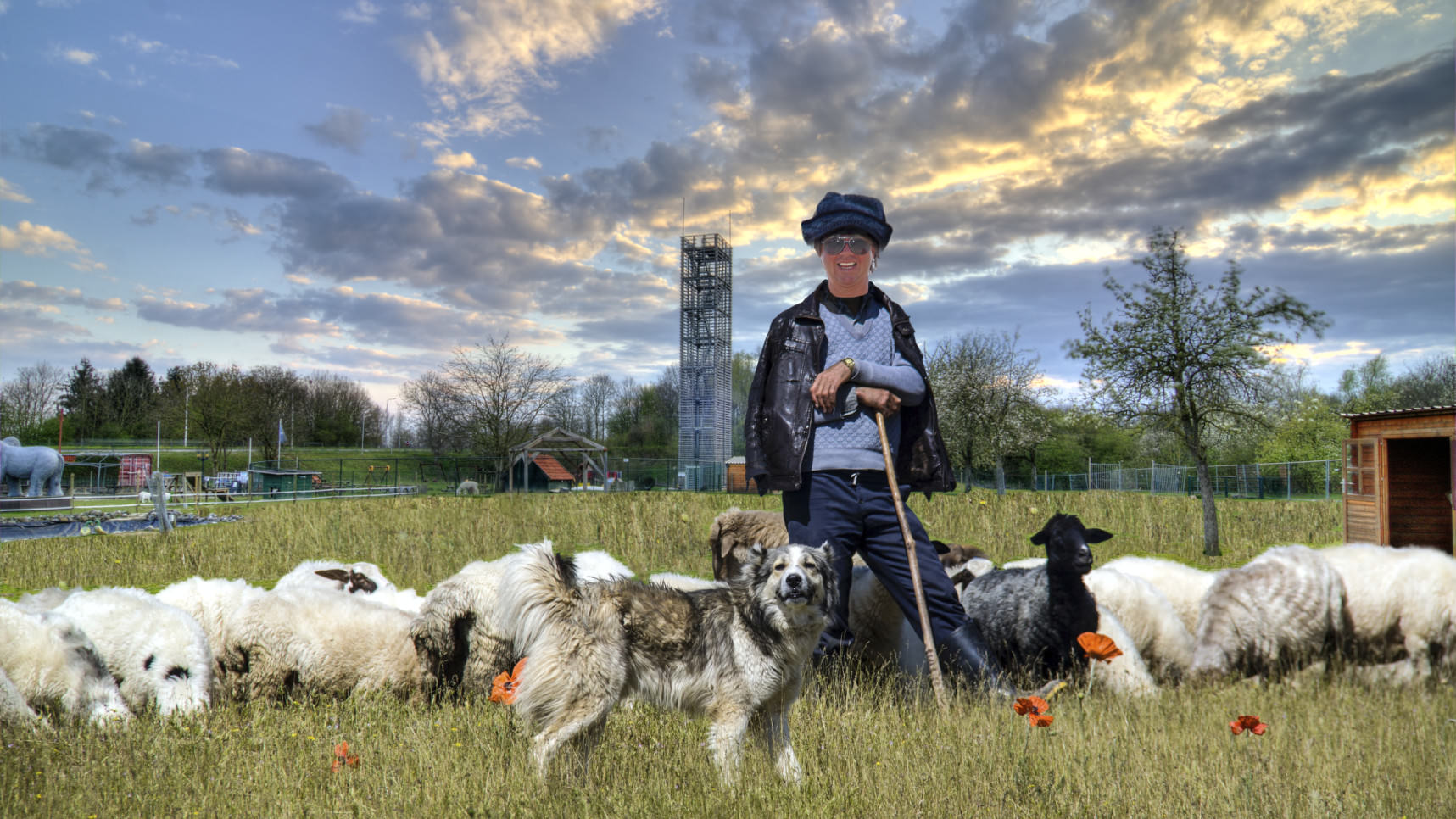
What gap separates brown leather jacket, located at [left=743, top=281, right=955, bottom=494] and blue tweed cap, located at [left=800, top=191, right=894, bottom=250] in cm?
35

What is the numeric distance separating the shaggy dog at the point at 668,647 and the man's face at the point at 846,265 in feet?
6.21

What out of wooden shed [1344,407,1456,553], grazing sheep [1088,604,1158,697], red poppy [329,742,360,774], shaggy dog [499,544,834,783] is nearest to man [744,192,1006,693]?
shaggy dog [499,544,834,783]

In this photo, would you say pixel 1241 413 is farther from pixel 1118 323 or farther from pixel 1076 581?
pixel 1076 581

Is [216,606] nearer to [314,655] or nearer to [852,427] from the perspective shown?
[314,655]

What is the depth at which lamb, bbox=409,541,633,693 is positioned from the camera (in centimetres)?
548

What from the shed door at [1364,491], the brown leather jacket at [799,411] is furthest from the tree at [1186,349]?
the brown leather jacket at [799,411]

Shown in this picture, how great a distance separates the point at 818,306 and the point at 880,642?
2.58m

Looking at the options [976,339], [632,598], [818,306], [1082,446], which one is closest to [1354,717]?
[818,306]

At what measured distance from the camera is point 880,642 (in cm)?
583

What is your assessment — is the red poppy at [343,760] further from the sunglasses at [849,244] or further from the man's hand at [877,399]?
the sunglasses at [849,244]

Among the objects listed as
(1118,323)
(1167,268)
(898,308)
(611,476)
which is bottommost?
(611,476)

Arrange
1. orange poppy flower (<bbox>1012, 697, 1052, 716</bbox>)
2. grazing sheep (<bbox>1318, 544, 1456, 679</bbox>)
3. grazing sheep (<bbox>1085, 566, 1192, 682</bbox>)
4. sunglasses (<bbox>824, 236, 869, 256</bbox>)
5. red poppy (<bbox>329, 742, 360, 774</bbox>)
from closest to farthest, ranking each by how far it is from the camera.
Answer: orange poppy flower (<bbox>1012, 697, 1052, 716</bbox>) < red poppy (<bbox>329, 742, 360, 774</bbox>) < sunglasses (<bbox>824, 236, 869, 256</bbox>) < grazing sheep (<bbox>1085, 566, 1192, 682</bbox>) < grazing sheep (<bbox>1318, 544, 1456, 679</bbox>)

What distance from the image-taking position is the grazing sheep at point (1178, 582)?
6617mm

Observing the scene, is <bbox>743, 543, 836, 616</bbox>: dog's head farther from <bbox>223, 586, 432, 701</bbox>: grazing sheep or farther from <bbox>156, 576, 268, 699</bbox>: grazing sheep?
<bbox>156, 576, 268, 699</bbox>: grazing sheep
